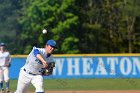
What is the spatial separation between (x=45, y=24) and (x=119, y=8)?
937 centimetres

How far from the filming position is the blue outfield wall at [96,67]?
962 inches

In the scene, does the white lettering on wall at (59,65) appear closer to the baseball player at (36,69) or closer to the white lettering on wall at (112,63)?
the white lettering on wall at (112,63)

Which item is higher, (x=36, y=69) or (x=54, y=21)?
(x=36, y=69)

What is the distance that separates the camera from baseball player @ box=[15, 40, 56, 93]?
398 inches

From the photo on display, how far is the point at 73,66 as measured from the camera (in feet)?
81.1

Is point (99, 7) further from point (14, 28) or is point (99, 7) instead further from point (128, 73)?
point (128, 73)

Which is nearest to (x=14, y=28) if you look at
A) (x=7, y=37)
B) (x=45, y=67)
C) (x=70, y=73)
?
(x=7, y=37)

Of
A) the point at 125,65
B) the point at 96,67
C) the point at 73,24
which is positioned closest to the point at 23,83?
the point at 96,67

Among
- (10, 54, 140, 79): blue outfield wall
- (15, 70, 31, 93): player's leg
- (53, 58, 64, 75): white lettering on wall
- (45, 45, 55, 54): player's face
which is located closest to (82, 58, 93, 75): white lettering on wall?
(10, 54, 140, 79): blue outfield wall

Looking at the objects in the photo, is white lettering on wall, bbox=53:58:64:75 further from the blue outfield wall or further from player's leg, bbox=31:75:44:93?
player's leg, bbox=31:75:44:93

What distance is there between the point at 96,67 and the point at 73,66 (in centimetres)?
122

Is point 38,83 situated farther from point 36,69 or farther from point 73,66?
point 73,66

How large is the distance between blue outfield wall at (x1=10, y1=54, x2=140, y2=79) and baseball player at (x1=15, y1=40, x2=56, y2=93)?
1413 centimetres

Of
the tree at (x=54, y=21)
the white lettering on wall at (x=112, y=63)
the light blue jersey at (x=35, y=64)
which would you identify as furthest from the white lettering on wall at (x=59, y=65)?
the light blue jersey at (x=35, y=64)
